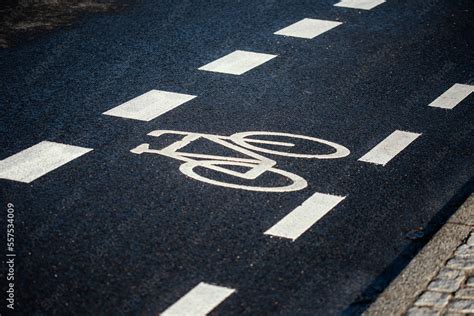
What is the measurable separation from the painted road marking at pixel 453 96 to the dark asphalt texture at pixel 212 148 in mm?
98

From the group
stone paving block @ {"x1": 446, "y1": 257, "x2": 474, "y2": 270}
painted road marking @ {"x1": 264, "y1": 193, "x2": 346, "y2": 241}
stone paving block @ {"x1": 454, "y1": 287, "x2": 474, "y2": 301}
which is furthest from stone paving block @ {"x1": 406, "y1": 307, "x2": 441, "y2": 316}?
painted road marking @ {"x1": 264, "y1": 193, "x2": 346, "y2": 241}

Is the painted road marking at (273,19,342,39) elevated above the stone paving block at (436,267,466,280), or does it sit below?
below

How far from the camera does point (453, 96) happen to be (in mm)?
9508

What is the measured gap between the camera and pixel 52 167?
766cm

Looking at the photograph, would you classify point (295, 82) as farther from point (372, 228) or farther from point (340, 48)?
point (372, 228)

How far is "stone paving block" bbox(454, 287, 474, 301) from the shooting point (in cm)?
560

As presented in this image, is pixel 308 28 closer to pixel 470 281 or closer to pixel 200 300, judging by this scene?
pixel 470 281

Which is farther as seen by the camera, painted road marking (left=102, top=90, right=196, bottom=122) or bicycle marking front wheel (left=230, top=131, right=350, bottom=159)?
painted road marking (left=102, top=90, right=196, bottom=122)

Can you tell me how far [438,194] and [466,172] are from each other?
0.57 metres

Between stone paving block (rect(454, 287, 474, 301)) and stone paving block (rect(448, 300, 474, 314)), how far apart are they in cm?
6

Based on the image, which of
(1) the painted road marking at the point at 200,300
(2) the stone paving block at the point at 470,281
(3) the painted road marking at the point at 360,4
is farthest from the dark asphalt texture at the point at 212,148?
(2) the stone paving block at the point at 470,281

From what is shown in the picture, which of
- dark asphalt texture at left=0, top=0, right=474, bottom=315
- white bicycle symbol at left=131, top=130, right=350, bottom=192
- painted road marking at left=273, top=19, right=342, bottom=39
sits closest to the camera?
dark asphalt texture at left=0, top=0, right=474, bottom=315

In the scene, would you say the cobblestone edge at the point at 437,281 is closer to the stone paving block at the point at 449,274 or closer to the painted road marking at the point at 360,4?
the stone paving block at the point at 449,274

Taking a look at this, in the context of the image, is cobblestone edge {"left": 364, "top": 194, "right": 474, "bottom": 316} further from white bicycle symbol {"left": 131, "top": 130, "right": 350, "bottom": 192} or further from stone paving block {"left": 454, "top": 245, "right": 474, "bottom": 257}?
white bicycle symbol {"left": 131, "top": 130, "right": 350, "bottom": 192}
